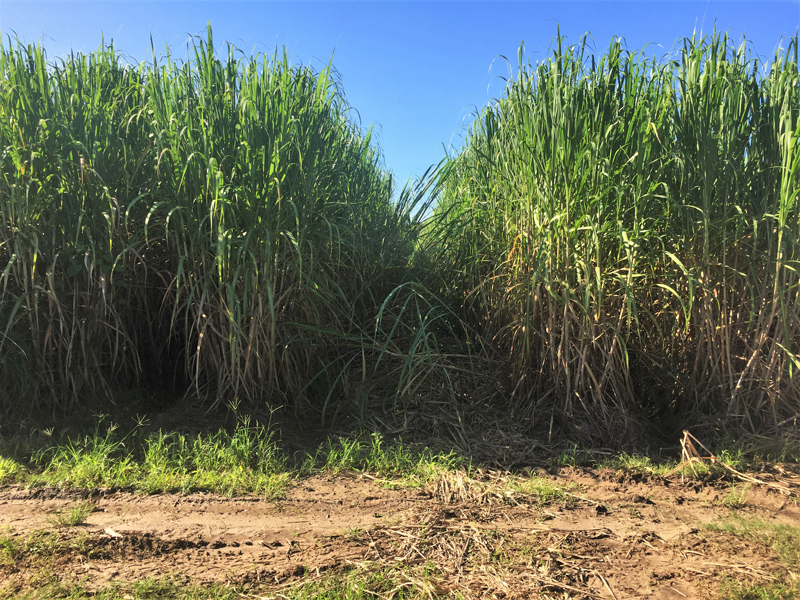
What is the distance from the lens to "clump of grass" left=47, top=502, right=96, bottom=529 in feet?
6.30

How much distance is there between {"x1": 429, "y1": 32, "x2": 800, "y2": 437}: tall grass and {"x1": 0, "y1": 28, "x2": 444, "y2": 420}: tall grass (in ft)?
3.07

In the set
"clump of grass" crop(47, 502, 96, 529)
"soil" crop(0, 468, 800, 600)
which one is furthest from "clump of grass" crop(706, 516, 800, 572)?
"clump of grass" crop(47, 502, 96, 529)

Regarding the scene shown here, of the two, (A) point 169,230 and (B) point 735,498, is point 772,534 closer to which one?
(B) point 735,498

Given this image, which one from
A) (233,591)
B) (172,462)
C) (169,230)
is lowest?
(233,591)

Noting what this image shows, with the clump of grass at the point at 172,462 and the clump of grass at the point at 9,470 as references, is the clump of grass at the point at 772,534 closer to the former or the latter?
the clump of grass at the point at 172,462

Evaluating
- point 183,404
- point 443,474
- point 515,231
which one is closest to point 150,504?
point 183,404

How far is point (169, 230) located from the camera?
2.90 meters

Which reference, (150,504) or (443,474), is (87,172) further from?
(443,474)

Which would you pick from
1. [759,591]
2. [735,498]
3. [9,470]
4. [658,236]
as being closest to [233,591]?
[9,470]

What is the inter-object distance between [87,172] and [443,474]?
96.9 inches

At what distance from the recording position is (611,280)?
2.89m

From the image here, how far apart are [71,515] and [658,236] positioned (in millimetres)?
3049

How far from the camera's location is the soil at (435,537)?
1630 millimetres

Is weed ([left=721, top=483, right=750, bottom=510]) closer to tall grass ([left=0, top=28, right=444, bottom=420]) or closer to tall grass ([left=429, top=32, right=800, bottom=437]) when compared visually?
tall grass ([left=429, top=32, right=800, bottom=437])
